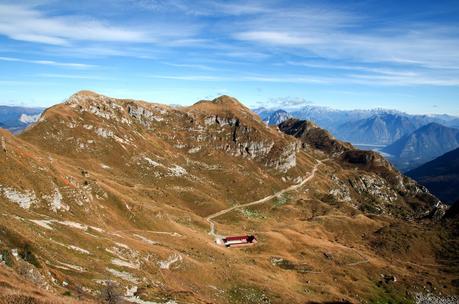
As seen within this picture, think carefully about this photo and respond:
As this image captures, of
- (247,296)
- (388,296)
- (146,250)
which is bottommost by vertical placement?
(388,296)

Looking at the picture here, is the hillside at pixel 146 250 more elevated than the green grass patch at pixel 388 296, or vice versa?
the hillside at pixel 146 250

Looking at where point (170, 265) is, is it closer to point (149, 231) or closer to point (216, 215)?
point (149, 231)

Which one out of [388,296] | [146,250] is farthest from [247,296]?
[388,296]

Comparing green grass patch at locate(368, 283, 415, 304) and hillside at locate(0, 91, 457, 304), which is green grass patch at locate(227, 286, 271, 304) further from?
green grass patch at locate(368, 283, 415, 304)

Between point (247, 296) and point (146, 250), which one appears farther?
point (247, 296)

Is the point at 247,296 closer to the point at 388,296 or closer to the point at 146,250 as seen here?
the point at 146,250

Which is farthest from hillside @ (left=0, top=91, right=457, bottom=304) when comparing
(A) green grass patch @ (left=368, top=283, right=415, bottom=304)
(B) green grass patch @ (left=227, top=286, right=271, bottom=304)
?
(A) green grass patch @ (left=368, top=283, right=415, bottom=304)

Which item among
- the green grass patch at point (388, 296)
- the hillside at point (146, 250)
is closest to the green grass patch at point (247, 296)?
the hillside at point (146, 250)

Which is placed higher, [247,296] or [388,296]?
[247,296]

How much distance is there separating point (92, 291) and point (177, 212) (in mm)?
100905

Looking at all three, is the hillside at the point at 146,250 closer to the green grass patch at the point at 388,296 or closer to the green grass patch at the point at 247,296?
the green grass patch at the point at 247,296

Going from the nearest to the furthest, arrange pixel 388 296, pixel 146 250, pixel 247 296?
pixel 146 250 → pixel 247 296 → pixel 388 296

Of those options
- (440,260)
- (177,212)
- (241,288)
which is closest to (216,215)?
(177,212)

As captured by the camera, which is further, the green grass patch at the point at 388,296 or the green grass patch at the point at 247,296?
the green grass patch at the point at 388,296
